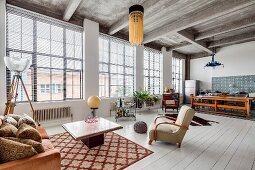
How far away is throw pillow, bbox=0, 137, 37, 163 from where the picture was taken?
142 cm

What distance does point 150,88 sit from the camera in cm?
831

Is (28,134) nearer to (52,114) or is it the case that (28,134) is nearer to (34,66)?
(52,114)

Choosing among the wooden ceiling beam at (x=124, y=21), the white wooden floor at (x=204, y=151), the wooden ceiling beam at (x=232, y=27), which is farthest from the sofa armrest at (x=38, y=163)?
the wooden ceiling beam at (x=232, y=27)

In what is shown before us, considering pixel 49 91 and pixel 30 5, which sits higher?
pixel 30 5

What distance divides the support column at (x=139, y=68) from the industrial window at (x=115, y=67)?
0.66 feet

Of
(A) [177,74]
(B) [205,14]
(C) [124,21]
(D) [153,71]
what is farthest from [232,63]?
(C) [124,21]

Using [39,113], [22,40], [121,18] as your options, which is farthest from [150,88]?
[22,40]

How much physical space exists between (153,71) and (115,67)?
2761 mm

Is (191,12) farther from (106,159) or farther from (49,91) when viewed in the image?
(49,91)

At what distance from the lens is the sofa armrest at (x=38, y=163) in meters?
1.35

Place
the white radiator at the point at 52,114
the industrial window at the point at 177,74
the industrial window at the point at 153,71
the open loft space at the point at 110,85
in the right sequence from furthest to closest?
1. the industrial window at the point at 177,74
2. the industrial window at the point at 153,71
3. the white radiator at the point at 52,114
4. the open loft space at the point at 110,85

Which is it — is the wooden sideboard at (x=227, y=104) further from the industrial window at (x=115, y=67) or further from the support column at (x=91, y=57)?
the support column at (x=91, y=57)

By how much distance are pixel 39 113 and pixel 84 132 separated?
8.00ft

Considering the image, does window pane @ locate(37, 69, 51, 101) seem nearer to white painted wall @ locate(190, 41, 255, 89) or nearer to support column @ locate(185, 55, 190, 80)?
support column @ locate(185, 55, 190, 80)
